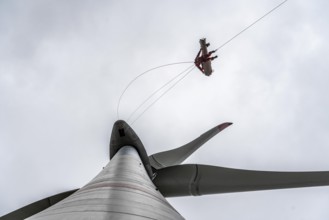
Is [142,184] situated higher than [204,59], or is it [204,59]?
[204,59]

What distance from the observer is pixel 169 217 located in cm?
371

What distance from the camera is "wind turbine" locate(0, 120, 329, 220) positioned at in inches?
138

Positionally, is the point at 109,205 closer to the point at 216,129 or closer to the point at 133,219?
the point at 133,219

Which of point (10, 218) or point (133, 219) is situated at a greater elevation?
point (10, 218)

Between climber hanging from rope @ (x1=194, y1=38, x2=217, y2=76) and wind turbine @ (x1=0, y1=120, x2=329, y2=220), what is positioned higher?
climber hanging from rope @ (x1=194, y1=38, x2=217, y2=76)

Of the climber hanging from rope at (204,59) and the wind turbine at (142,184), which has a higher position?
the climber hanging from rope at (204,59)

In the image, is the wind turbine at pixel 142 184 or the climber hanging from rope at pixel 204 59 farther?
the climber hanging from rope at pixel 204 59

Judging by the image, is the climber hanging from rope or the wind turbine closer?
the wind turbine

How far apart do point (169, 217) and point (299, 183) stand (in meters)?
5.86

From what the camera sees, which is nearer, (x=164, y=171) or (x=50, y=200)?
(x=50, y=200)

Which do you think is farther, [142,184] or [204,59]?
[204,59]

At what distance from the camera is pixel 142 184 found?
219 inches

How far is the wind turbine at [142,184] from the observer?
3.49 metres

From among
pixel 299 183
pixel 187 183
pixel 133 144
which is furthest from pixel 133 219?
pixel 133 144
